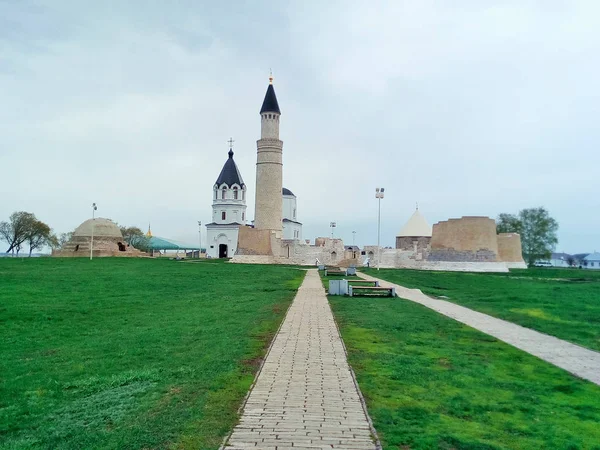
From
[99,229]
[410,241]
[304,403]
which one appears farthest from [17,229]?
[304,403]

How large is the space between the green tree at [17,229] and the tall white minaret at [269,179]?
27.3 meters

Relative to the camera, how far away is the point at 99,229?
4697cm

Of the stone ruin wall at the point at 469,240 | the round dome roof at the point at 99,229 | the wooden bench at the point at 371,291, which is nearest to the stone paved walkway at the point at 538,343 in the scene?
the wooden bench at the point at 371,291

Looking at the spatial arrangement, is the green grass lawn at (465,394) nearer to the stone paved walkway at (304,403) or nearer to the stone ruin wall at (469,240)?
the stone paved walkway at (304,403)

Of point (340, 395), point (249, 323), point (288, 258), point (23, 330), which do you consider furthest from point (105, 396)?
point (288, 258)

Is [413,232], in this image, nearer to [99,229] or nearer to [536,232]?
[536,232]

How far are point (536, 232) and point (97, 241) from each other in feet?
142

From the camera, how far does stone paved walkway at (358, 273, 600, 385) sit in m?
7.86

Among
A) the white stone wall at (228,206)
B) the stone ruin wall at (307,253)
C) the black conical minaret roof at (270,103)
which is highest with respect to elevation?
the black conical minaret roof at (270,103)

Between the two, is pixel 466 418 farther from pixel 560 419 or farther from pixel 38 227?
pixel 38 227

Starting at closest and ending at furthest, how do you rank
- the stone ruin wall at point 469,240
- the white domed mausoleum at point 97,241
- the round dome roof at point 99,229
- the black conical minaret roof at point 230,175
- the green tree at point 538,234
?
the stone ruin wall at point 469,240
the white domed mausoleum at point 97,241
the round dome roof at point 99,229
the green tree at point 538,234
the black conical minaret roof at point 230,175

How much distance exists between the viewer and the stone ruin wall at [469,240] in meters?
36.9

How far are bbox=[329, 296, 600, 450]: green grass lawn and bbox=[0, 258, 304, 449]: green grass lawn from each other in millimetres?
1630

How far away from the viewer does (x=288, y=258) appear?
4556 cm
